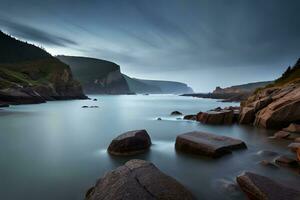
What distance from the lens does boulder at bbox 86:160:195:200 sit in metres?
5.73

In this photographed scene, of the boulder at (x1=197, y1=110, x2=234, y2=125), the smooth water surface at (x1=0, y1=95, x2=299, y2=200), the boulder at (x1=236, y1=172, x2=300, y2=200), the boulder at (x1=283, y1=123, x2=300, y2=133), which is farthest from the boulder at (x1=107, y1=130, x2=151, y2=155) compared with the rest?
the boulder at (x1=197, y1=110, x2=234, y2=125)

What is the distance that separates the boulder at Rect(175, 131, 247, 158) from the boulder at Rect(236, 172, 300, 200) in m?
4.18

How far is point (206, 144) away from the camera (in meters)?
12.3

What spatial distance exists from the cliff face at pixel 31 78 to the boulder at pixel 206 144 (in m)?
61.2

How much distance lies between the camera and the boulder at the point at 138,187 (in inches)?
226

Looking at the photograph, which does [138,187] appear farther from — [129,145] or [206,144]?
[206,144]

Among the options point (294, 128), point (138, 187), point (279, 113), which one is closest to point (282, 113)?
point (279, 113)

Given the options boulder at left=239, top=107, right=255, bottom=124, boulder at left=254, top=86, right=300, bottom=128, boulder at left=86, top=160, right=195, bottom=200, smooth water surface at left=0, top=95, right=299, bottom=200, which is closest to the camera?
boulder at left=86, top=160, right=195, bottom=200

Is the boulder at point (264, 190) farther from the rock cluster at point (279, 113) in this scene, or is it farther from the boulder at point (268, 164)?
the rock cluster at point (279, 113)

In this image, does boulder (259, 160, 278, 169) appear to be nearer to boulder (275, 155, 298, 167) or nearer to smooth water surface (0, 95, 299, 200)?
smooth water surface (0, 95, 299, 200)

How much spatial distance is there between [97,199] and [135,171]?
4.72 feet

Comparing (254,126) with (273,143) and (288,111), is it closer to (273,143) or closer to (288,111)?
(288,111)

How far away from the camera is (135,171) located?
6945 millimetres

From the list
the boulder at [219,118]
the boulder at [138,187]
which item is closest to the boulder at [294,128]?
the boulder at [219,118]
